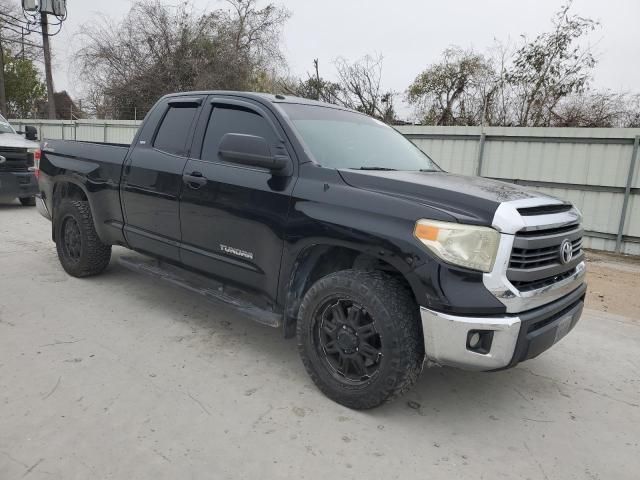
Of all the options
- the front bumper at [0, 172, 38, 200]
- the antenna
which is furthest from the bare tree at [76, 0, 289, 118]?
the front bumper at [0, 172, 38, 200]

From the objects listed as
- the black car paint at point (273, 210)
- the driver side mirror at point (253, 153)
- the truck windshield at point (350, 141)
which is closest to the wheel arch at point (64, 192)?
the black car paint at point (273, 210)

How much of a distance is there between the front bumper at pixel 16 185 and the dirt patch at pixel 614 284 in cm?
911

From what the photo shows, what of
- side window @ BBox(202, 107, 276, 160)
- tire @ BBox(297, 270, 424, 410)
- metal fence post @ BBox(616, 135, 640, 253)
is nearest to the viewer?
tire @ BBox(297, 270, 424, 410)

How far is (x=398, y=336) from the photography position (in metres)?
2.63

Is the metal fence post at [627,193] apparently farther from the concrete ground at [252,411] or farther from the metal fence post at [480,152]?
the concrete ground at [252,411]

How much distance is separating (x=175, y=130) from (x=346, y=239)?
81.9 inches

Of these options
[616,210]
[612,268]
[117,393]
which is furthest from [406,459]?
[616,210]

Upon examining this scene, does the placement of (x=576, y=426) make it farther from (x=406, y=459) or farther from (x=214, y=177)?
(x=214, y=177)

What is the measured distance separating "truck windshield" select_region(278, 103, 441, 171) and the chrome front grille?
1177mm

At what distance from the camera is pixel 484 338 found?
99.7 inches

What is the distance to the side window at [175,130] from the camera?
3990 millimetres

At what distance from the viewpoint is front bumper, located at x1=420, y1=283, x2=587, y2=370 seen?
2.48 m

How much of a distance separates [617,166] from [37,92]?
38.8 m

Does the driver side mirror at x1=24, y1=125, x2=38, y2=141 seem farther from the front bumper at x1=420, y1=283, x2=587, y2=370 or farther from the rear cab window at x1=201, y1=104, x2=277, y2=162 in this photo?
the front bumper at x1=420, y1=283, x2=587, y2=370
